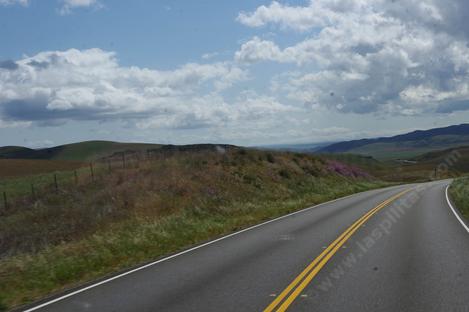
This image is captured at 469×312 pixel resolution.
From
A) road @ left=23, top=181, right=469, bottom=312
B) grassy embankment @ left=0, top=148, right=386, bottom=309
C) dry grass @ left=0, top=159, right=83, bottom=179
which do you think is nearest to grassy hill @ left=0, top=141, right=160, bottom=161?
dry grass @ left=0, top=159, right=83, bottom=179

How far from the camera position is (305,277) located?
33.5 ft

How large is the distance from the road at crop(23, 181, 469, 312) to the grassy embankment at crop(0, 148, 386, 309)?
174 cm

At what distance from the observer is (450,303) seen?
8000 mm

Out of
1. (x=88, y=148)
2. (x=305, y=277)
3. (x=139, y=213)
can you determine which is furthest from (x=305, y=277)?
(x=88, y=148)

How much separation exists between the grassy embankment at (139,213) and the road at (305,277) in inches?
68.4

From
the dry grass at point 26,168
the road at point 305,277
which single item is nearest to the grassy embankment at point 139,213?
the road at point 305,277

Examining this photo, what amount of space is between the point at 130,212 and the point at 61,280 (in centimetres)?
1321

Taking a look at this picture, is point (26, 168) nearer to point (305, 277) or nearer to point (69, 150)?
point (305, 277)

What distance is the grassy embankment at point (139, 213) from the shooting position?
42.1 ft

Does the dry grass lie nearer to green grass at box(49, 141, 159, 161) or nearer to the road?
green grass at box(49, 141, 159, 161)

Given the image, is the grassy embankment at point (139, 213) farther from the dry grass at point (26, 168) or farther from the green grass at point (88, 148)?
the green grass at point (88, 148)

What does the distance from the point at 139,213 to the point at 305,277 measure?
15439 millimetres

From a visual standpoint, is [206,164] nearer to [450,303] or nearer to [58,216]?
[58,216]

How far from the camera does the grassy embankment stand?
12828 mm
